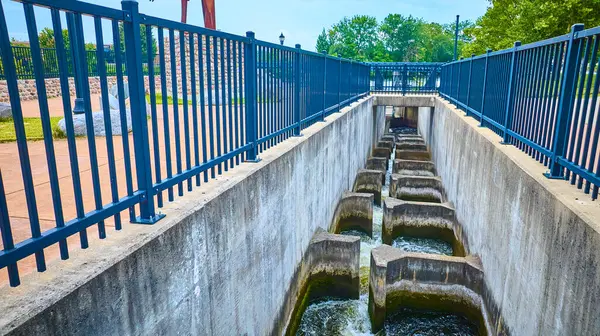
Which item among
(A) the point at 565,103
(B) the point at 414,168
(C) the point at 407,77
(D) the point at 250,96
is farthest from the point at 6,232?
(C) the point at 407,77

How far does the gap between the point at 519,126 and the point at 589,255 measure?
2.90 meters

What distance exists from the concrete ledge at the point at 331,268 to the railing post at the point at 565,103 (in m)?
3.75

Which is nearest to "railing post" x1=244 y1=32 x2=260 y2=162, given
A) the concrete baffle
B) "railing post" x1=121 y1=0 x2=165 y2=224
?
"railing post" x1=121 y1=0 x2=165 y2=224

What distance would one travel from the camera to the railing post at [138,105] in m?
2.72

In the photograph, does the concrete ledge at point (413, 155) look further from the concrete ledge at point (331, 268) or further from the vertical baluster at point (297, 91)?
the vertical baluster at point (297, 91)

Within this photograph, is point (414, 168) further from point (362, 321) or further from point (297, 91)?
point (297, 91)

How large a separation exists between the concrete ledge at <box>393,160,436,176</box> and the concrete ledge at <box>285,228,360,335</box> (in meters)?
6.94

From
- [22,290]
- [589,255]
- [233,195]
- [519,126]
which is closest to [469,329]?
[519,126]

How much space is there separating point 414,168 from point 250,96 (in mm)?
10405

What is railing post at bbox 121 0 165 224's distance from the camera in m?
2.72

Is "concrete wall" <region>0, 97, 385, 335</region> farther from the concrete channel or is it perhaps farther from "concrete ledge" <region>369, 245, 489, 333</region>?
"concrete ledge" <region>369, 245, 489, 333</region>

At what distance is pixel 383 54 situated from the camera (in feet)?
248

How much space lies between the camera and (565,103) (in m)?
4.08

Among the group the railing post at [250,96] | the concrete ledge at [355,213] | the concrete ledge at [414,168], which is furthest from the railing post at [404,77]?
the railing post at [250,96]
